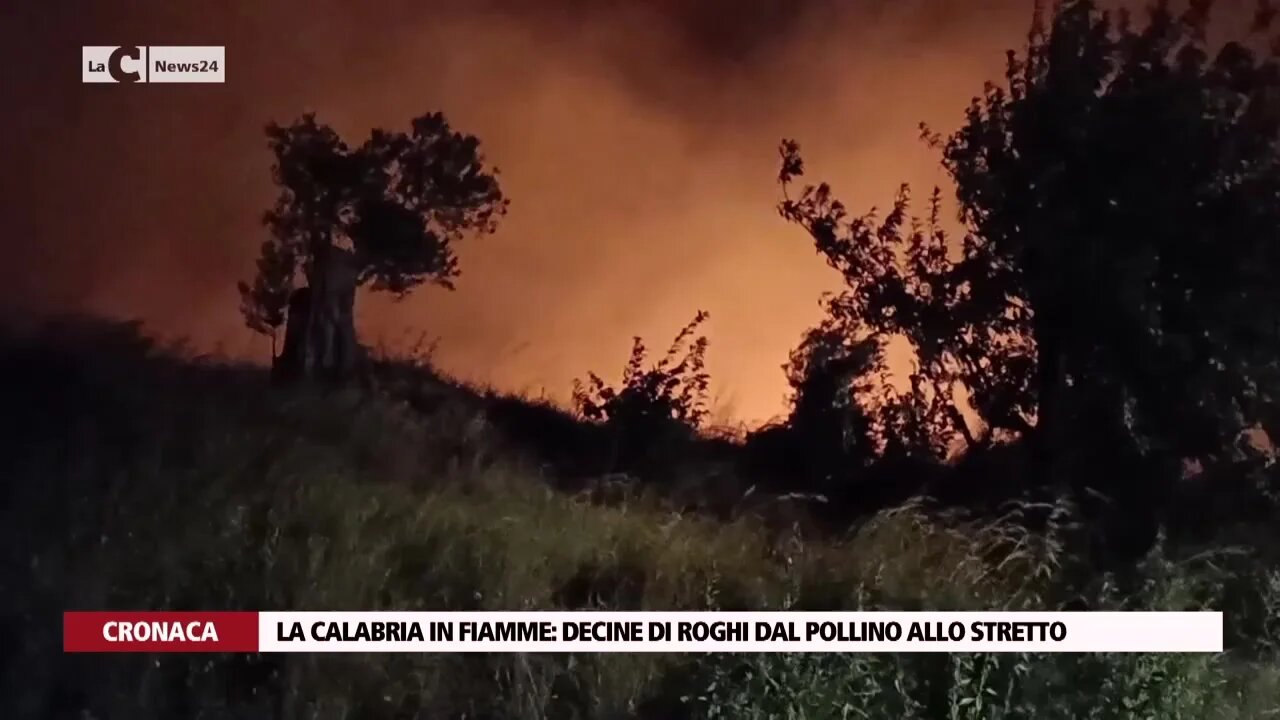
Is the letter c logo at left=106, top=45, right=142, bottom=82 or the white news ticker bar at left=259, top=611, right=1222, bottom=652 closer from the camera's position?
the white news ticker bar at left=259, top=611, right=1222, bottom=652

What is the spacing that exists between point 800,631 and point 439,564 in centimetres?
50

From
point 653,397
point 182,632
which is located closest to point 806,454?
point 653,397

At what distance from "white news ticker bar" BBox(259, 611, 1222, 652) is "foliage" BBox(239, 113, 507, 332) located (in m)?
0.44

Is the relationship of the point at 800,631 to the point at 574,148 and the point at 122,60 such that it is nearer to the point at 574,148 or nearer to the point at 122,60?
the point at 574,148

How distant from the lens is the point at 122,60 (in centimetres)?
163

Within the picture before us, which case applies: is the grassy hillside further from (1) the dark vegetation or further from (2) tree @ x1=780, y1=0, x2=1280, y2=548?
(2) tree @ x1=780, y1=0, x2=1280, y2=548

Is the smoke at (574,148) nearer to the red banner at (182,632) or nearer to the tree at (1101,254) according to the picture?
the tree at (1101,254)

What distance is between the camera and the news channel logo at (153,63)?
63.7 inches

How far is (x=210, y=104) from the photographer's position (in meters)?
1.62

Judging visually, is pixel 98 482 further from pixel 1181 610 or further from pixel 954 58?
pixel 1181 610

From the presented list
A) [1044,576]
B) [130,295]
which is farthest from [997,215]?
[130,295]

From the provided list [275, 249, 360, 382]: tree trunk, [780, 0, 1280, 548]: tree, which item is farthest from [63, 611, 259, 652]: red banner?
[780, 0, 1280, 548]: tree

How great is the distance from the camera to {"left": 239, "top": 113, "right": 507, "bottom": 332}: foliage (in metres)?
1.59

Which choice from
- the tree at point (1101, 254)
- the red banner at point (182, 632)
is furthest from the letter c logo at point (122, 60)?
A: the tree at point (1101, 254)
